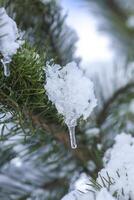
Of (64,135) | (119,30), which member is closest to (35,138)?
(64,135)

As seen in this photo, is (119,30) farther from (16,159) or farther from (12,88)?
(12,88)

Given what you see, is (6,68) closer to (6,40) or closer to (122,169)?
(6,40)

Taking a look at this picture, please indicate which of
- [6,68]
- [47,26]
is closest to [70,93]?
[6,68]

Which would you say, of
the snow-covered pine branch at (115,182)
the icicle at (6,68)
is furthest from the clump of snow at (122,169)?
the icicle at (6,68)

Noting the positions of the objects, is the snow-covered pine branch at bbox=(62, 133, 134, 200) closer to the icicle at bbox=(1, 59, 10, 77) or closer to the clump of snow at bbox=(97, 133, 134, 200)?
the clump of snow at bbox=(97, 133, 134, 200)

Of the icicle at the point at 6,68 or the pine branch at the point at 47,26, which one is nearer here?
the icicle at the point at 6,68

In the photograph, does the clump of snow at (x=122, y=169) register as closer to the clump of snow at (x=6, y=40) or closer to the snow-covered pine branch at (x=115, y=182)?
the snow-covered pine branch at (x=115, y=182)
